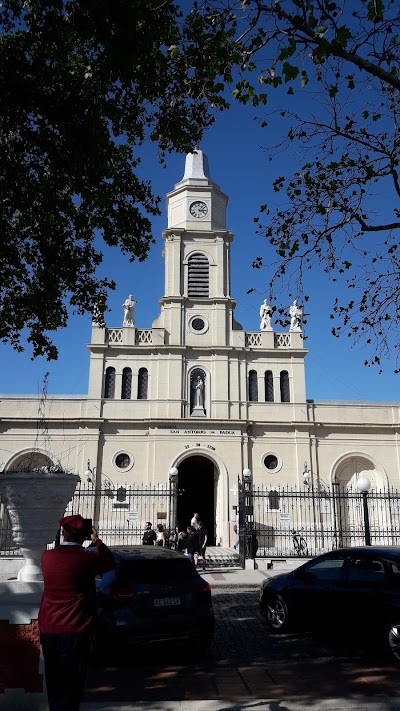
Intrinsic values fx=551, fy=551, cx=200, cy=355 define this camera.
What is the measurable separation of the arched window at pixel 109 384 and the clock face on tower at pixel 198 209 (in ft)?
37.0

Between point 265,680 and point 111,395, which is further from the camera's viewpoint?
point 111,395

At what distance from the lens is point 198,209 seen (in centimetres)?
3444

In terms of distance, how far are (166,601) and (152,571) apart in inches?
17.2

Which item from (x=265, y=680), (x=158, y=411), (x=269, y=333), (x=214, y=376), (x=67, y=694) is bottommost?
(x=265, y=680)

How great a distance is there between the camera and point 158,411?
29.8 m

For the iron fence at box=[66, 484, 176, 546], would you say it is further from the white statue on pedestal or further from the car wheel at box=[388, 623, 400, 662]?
the car wheel at box=[388, 623, 400, 662]

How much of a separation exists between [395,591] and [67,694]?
4.96 m

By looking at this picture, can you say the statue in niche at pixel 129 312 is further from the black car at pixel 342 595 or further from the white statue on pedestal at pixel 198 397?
the black car at pixel 342 595

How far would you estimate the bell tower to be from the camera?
1242 inches

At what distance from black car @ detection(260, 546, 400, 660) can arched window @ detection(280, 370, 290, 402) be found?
21.9 m

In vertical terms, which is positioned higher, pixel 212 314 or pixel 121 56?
pixel 212 314

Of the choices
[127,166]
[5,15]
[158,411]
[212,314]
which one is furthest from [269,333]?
[5,15]

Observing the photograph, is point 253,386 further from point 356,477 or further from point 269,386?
point 356,477

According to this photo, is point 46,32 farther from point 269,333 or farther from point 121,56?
point 269,333
